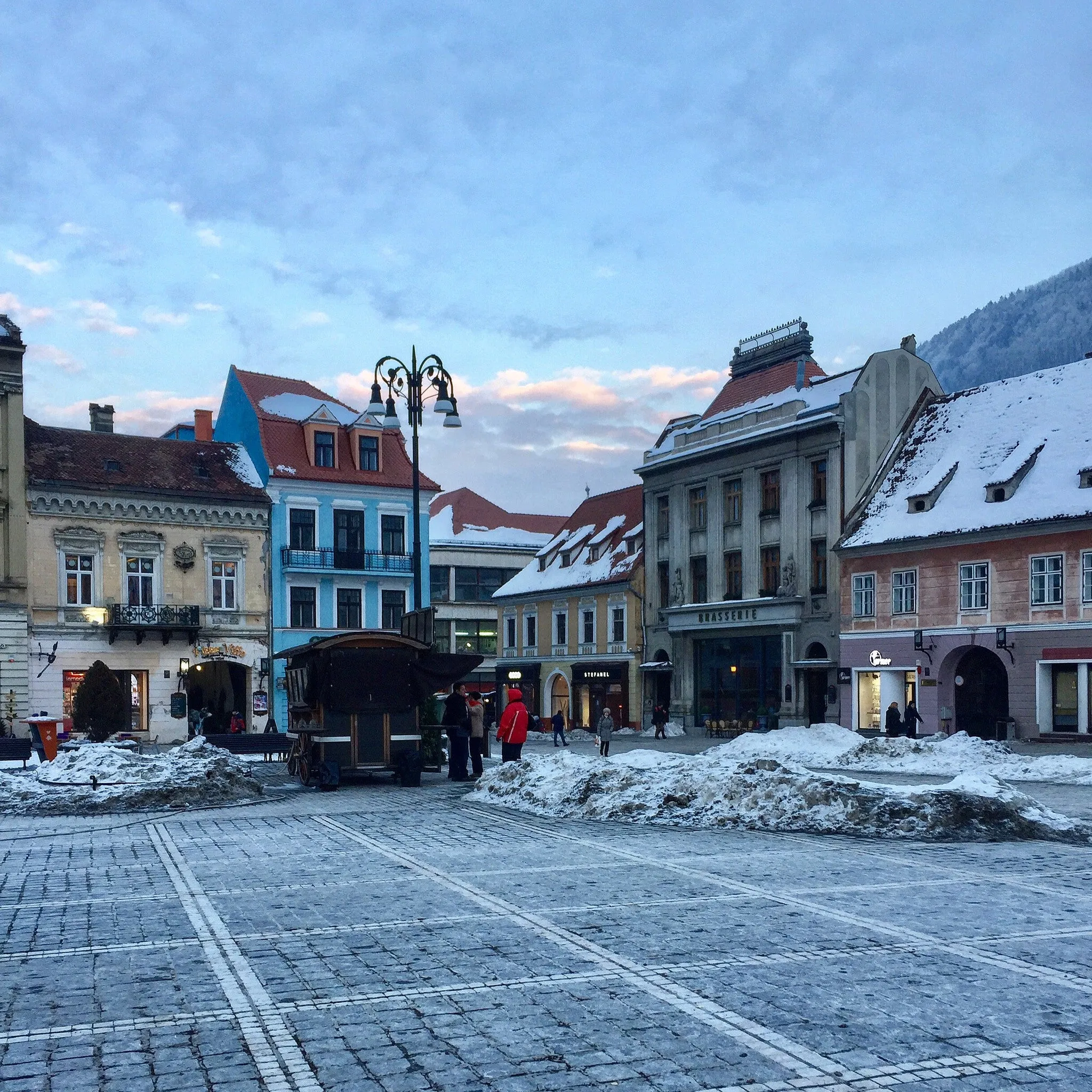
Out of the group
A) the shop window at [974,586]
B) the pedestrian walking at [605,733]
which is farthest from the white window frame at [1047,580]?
the pedestrian walking at [605,733]

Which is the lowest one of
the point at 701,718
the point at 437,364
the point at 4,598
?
the point at 701,718

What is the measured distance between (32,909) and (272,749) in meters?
20.5

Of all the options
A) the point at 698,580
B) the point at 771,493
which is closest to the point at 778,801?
the point at 771,493

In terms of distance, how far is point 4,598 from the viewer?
42500 millimetres

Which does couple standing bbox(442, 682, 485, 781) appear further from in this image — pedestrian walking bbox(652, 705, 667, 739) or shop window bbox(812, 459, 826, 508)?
pedestrian walking bbox(652, 705, 667, 739)

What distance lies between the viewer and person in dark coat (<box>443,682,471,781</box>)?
2227 centimetres

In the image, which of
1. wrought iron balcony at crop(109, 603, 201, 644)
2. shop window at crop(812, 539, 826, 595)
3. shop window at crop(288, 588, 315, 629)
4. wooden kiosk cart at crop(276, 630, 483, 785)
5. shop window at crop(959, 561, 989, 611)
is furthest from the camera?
shop window at crop(288, 588, 315, 629)

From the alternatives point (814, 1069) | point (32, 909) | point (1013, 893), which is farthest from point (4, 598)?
point (814, 1069)

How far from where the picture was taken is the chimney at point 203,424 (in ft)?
178

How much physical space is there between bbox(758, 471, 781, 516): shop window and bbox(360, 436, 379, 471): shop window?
51.4 feet

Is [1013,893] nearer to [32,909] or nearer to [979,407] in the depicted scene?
[32,909]

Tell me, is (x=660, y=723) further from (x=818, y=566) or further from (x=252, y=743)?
(x=252, y=743)

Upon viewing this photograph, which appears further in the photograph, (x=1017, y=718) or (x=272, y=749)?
(x=1017, y=718)

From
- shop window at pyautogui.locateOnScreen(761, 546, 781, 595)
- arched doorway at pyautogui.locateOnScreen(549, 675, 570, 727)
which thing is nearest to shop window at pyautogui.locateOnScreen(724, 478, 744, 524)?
shop window at pyautogui.locateOnScreen(761, 546, 781, 595)
